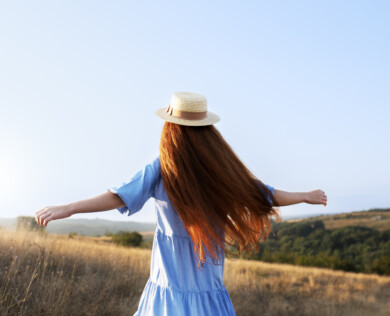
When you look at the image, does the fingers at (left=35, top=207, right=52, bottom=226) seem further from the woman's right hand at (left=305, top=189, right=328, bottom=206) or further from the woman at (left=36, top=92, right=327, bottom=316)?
the woman's right hand at (left=305, top=189, right=328, bottom=206)

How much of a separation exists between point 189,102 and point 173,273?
1148 millimetres

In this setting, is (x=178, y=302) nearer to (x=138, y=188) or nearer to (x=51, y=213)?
(x=138, y=188)

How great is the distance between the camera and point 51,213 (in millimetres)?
2275

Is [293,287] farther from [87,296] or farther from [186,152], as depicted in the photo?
[186,152]

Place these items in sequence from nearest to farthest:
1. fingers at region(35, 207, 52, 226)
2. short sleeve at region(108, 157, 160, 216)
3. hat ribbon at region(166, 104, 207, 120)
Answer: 1. fingers at region(35, 207, 52, 226)
2. short sleeve at region(108, 157, 160, 216)
3. hat ribbon at region(166, 104, 207, 120)

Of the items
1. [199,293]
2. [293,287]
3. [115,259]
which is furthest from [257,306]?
[199,293]

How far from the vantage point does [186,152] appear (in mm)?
2576

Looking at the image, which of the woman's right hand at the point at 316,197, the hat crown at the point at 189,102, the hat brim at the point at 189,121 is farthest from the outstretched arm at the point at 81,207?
the woman's right hand at the point at 316,197

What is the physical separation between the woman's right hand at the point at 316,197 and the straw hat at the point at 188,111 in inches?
36.1

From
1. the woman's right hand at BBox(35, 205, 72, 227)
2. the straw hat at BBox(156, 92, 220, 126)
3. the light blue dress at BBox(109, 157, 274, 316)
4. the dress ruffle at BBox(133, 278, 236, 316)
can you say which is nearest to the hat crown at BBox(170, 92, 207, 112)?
the straw hat at BBox(156, 92, 220, 126)

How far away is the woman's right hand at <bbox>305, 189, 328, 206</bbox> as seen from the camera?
303cm

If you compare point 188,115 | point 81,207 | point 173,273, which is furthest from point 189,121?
point 173,273

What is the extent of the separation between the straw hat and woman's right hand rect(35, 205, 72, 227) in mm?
873

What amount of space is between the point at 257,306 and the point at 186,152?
210 inches
